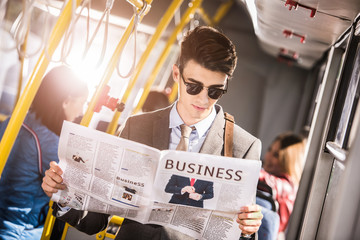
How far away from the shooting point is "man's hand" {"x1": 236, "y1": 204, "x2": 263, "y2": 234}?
1646 millimetres

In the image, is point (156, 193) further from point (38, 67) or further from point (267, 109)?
point (267, 109)

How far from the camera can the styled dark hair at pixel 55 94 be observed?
2362 millimetres

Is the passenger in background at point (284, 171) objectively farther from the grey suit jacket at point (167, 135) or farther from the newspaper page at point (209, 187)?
the newspaper page at point (209, 187)

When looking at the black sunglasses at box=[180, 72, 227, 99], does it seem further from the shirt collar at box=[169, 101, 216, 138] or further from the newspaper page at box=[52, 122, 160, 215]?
the newspaper page at box=[52, 122, 160, 215]

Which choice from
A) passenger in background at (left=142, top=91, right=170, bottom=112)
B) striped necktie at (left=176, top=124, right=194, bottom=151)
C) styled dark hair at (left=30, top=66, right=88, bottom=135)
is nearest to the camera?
striped necktie at (left=176, top=124, right=194, bottom=151)

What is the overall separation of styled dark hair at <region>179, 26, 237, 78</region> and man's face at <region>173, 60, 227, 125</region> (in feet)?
0.08

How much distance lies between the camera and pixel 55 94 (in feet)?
7.88

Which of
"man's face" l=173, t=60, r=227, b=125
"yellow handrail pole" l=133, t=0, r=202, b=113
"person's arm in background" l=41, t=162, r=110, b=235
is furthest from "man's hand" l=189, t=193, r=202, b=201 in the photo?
"yellow handrail pole" l=133, t=0, r=202, b=113

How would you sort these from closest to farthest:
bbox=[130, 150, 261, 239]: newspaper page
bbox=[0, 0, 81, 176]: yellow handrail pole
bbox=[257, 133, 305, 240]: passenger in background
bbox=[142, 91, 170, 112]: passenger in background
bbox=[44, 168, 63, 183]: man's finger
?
bbox=[130, 150, 261, 239]: newspaper page
bbox=[44, 168, 63, 183]: man's finger
bbox=[0, 0, 81, 176]: yellow handrail pole
bbox=[257, 133, 305, 240]: passenger in background
bbox=[142, 91, 170, 112]: passenger in background

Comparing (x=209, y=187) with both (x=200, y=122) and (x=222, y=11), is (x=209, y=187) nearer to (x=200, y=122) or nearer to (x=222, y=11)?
(x=200, y=122)

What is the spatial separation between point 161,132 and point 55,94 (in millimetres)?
865

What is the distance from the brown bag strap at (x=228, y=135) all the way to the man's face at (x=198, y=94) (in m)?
0.12

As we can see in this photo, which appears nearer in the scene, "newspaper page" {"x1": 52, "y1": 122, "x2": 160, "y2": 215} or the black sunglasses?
"newspaper page" {"x1": 52, "y1": 122, "x2": 160, "y2": 215}

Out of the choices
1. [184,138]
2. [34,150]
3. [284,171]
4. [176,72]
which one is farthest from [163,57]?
[184,138]
